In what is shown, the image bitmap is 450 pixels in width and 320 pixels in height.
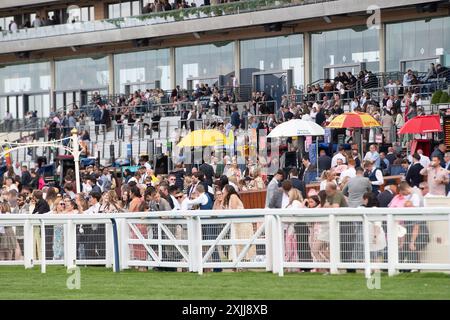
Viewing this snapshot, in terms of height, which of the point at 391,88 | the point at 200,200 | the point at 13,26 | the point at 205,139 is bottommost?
the point at 200,200

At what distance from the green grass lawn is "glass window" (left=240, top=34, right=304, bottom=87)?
28820 millimetres

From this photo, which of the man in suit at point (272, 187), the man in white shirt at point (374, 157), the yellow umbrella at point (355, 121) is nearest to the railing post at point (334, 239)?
the man in suit at point (272, 187)

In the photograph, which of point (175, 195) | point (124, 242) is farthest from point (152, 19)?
point (124, 242)

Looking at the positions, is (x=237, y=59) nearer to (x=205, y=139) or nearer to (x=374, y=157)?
(x=205, y=139)

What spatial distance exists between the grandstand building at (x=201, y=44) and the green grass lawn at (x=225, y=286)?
24601 millimetres

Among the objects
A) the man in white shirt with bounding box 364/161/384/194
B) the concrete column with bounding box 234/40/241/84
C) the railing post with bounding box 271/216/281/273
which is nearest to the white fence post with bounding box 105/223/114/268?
the railing post with bounding box 271/216/281/273

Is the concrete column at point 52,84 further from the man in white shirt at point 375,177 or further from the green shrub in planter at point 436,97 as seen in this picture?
the man in white shirt at point 375,177

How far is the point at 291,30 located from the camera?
48500 mm

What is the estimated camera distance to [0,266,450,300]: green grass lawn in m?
15.7

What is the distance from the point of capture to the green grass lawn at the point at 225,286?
51.6ft

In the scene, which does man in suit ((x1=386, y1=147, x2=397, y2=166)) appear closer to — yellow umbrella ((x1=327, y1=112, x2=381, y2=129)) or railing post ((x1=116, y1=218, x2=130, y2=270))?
yellow umbrella ((x1=327, y1=112, x2=381, y2=129))

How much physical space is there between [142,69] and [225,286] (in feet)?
127

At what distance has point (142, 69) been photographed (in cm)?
5528
